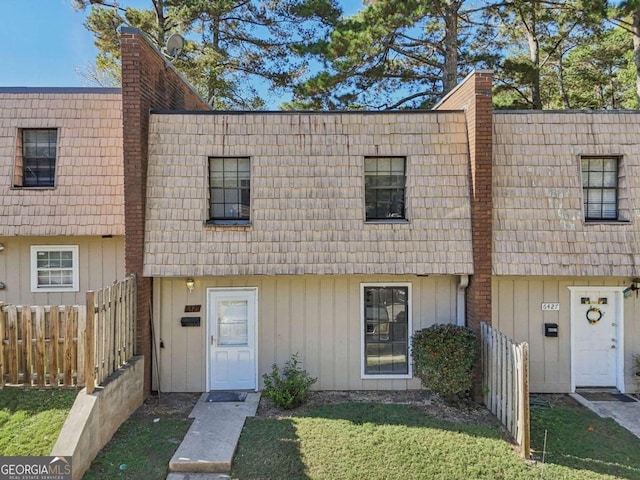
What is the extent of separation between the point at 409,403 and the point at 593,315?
4.31 m

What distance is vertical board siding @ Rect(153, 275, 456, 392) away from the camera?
8094 millimetres

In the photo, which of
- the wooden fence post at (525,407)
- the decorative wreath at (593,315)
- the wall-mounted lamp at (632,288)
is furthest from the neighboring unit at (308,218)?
the wall-mounted lamp at (632,288)

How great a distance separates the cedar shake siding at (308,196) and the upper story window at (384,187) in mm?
195

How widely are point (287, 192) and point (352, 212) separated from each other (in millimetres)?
1357

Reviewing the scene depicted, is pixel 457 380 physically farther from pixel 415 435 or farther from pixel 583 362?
pixel 583 362

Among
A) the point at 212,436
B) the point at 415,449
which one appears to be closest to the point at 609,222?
the point at 415,449

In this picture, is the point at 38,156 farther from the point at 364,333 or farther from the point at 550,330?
the point at 550,330

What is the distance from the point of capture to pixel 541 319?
26.7ft

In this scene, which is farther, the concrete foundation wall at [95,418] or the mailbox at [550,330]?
the mailbox at [550,330]

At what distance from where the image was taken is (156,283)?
8.05m

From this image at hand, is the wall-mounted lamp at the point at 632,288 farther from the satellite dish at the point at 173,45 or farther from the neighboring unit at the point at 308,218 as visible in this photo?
the satellite dish at the point at 173,45

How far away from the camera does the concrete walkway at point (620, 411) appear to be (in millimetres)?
6682

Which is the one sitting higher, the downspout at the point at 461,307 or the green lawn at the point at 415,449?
the downspout at the point at 461,307

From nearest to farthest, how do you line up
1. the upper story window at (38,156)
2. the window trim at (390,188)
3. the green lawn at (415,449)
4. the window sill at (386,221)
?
the green lawn at (415,449) < the window sill at (386,221) < the window trim at (390,188) < the upper story window at (38,156)
